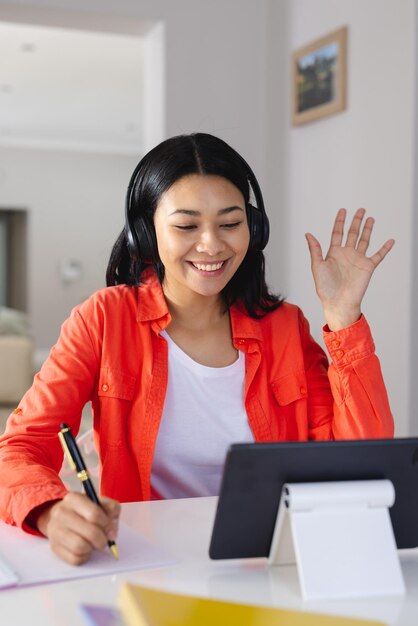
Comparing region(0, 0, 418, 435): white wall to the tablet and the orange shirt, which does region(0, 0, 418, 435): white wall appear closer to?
the orange shirt

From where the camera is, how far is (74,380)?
1475 mm

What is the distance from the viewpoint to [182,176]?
5.03 feet

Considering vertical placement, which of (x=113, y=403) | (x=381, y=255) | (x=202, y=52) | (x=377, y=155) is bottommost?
(x=113, y=403)

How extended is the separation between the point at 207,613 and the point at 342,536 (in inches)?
7.7

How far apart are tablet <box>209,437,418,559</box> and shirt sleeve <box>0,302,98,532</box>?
29 centimetres

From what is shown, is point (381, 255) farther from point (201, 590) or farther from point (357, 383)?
point (201, 590)

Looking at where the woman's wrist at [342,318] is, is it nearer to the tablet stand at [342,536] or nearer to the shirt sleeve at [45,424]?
the shirt sleeve at [45,424]

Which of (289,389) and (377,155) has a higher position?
(377,155)

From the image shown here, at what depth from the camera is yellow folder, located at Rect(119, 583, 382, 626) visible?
31.6 inches

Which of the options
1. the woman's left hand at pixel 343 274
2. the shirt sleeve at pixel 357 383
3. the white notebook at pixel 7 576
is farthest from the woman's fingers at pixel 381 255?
the white notebook at pixel 7 576

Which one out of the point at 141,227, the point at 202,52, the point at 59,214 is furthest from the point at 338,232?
the point at 59,214

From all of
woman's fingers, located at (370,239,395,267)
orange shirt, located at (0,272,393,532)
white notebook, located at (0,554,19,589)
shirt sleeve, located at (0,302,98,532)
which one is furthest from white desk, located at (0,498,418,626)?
woman's fingers, located at (370,239,395,267)

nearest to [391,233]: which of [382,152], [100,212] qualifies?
[382,152]

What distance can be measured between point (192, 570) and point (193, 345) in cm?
67
